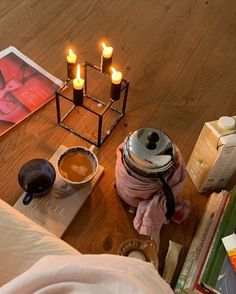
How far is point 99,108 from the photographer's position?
0.93 metres

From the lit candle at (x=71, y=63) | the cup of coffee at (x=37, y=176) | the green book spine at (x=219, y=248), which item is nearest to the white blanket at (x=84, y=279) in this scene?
the green book spine at (x=219, y=248)

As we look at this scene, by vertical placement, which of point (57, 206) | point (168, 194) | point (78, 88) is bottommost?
point (57, 206)

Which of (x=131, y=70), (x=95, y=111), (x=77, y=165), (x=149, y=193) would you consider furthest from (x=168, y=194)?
(x=131, y=70)

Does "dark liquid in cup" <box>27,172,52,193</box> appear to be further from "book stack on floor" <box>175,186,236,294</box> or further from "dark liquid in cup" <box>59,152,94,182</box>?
"book stack on floor" <box>175,186,236,294</box>

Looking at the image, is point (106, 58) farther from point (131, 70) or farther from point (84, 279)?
point (84, 279)

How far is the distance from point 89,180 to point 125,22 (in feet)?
2.00

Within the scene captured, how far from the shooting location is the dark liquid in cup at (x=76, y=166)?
2.51 ft

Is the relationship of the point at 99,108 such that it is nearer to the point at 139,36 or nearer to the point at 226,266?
the point at 139,36

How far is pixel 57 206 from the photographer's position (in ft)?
2.48

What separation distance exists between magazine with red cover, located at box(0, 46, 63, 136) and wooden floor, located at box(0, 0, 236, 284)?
0.08 ft

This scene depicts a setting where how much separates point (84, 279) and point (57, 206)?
31 centimetres

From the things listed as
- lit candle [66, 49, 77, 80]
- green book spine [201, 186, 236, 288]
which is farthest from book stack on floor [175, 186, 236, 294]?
lit candle [66, 49, 77, 80]

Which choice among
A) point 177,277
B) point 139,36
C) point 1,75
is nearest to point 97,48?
point 139,36

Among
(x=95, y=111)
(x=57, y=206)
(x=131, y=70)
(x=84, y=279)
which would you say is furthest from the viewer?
(x=131, y=70)
